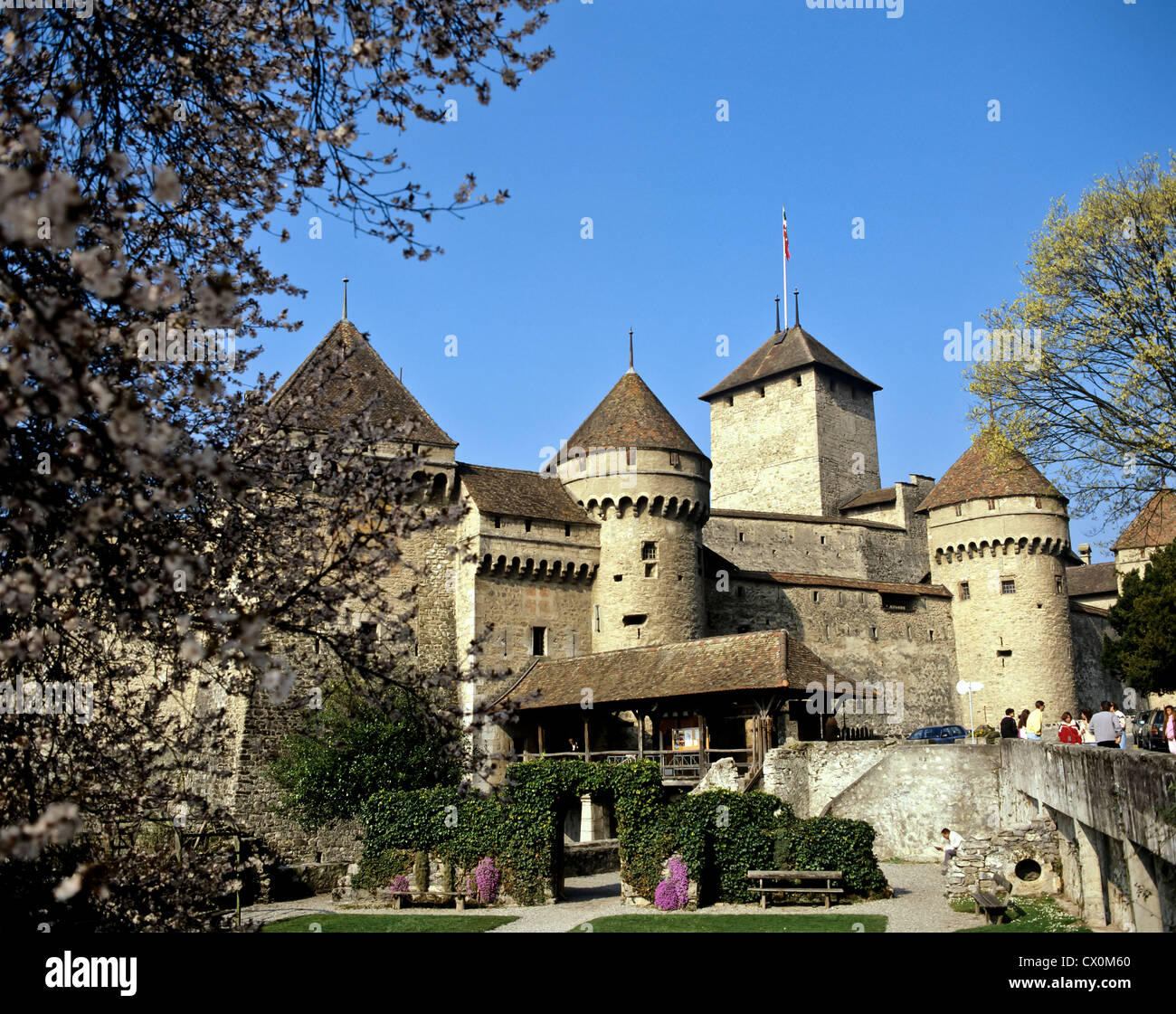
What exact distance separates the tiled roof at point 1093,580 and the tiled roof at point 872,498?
9273 mm

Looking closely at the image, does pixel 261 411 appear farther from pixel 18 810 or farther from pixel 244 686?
pixel 18 810

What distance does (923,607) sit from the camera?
39781 millimetres

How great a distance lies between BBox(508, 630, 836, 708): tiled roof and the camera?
2488 cm

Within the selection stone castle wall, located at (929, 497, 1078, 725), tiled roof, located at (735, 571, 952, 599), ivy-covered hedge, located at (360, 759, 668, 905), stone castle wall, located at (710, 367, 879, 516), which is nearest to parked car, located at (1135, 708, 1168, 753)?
ivy-covered hedge, located at (360, 759, 668, 905)

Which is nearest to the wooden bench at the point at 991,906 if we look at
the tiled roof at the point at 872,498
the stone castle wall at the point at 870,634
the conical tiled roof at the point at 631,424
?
the stone castle wall at the point at 870,634

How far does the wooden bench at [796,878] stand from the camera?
60.8ft

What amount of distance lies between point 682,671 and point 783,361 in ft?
96.8

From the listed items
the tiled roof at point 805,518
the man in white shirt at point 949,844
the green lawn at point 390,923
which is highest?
the tiled roof at point 805,518

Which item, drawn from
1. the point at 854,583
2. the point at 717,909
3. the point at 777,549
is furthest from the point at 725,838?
the point at 777,549

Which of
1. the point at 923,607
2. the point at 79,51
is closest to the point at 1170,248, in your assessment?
the point at 79,51

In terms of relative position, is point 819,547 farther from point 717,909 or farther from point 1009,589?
point 717,909

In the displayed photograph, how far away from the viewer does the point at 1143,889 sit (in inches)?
441

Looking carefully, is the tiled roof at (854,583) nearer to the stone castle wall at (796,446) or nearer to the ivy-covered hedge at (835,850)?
the stone castle wall at (796,446)

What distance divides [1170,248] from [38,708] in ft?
58.0
